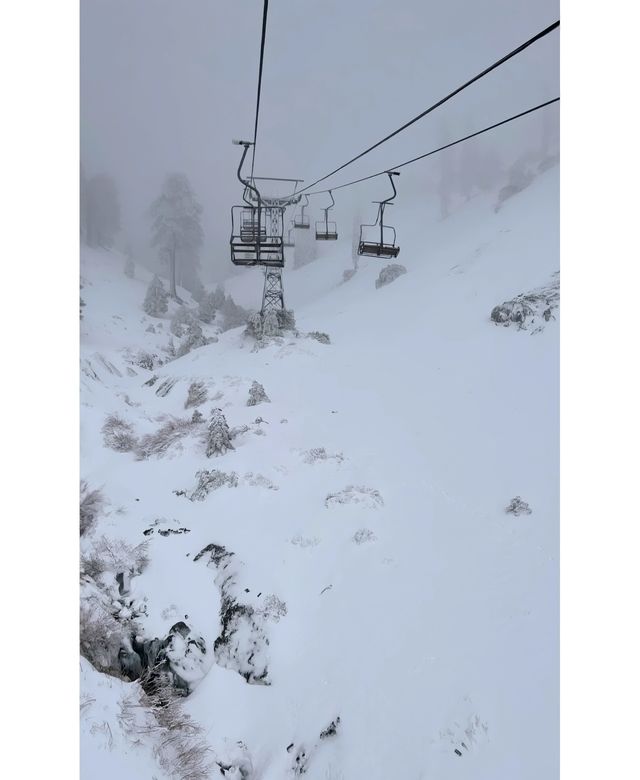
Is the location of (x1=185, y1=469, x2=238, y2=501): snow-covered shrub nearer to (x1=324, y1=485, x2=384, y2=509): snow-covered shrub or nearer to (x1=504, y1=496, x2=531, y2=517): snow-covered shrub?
(x1=324, y1=485, x2=384, y2=509): snow-covered shrub

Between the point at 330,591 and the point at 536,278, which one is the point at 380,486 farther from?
the point at 536,278

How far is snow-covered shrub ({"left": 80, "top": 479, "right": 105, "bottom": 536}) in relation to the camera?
13.1 feet

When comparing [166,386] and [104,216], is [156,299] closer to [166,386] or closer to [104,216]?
[104,216]

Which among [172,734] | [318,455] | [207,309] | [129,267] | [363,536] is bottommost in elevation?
[172,734]

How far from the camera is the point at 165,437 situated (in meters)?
5.12

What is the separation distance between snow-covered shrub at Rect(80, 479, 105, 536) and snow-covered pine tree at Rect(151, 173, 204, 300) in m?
4.63

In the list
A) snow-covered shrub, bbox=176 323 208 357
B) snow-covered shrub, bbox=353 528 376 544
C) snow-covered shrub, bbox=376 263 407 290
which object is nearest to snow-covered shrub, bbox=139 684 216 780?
snow-covered shrub, bbox=353 528 376 544

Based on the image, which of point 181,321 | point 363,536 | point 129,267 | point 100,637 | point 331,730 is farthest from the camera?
point 129,267

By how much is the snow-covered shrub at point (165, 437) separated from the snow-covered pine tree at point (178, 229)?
141 inches

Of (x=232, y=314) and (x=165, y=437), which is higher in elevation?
(x=232, y=314)

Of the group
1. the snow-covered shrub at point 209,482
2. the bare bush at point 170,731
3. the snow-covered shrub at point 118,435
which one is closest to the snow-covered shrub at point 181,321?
the snow-covered shrub at point 118,435

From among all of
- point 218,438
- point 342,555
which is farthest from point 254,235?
point 342,555

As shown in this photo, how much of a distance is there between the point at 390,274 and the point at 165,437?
6.99 metres
